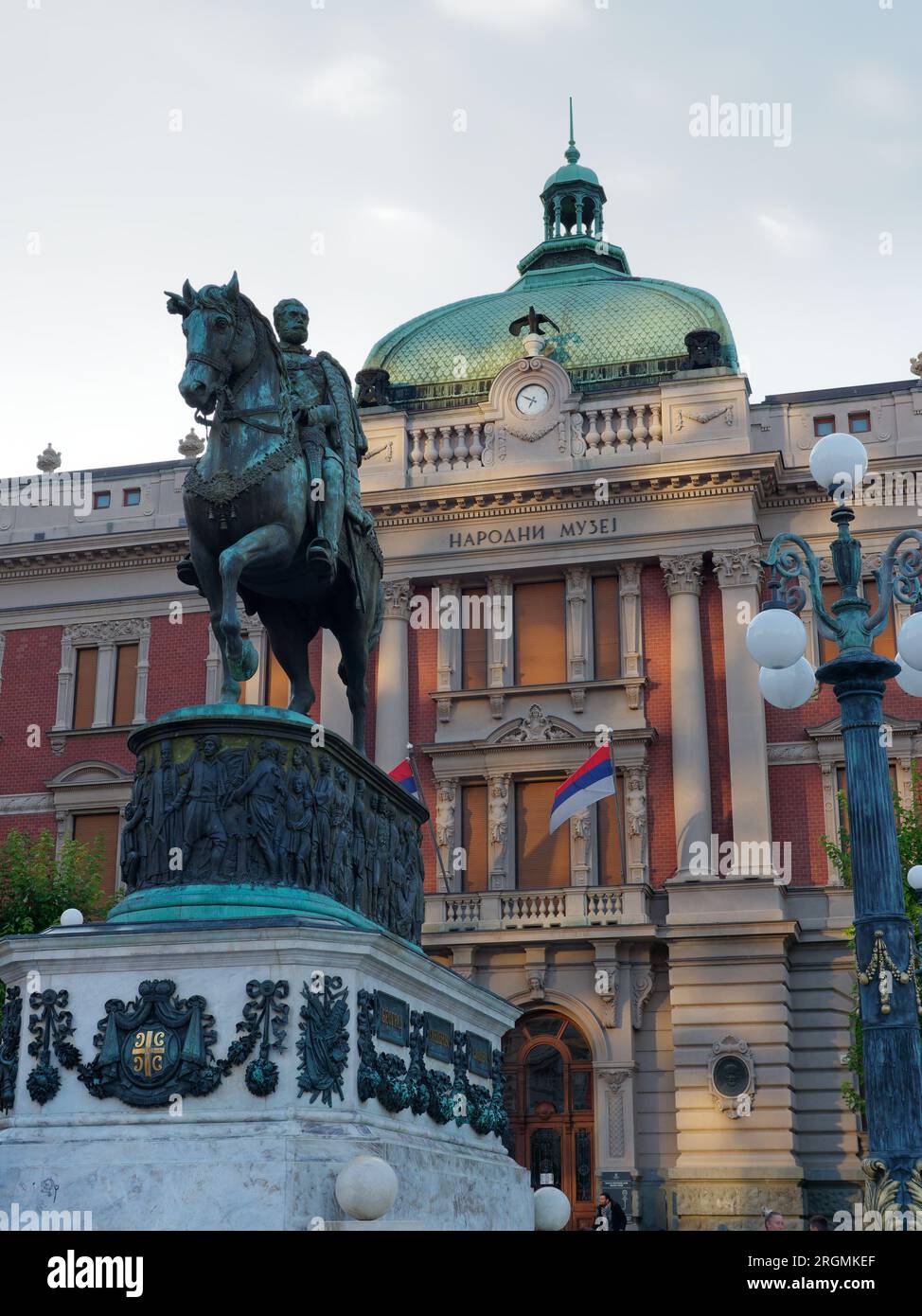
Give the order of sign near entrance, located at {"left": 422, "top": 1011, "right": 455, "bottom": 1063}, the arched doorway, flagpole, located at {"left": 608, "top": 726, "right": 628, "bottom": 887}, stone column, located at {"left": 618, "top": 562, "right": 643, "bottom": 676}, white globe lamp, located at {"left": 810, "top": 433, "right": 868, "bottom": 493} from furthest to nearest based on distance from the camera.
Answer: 1. stone column, located at {"left": 618, "top": 562, "right": 643, "bottom": 676}
2. flagpole, located at {"left": 608, "top": 726, "right": 628, "bottom": 887}
3. the arched doorway
4. white globe lamp, located at {"left": 810, "top": 433, "right": 868, "bottom": 493}
5. sign near entrance, located at {"left": 422, "top": 1011, "right": 455, "bottom": 1063}

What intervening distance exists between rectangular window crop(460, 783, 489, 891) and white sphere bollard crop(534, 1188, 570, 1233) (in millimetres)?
20136

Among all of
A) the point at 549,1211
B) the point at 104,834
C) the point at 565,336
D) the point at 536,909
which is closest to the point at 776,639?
the point at 549,1211

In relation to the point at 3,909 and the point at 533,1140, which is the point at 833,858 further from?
the point at 3,909

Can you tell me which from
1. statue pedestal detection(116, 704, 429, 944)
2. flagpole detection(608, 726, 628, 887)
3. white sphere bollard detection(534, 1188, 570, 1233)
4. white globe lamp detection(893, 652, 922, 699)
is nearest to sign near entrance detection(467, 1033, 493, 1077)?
white sphere bollard detection(534, 1188, 570, 1233)

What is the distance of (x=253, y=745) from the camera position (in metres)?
10.6

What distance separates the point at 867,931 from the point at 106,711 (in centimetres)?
2805

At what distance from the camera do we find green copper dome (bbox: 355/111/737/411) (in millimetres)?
37500

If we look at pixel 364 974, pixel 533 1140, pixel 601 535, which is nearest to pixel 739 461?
pixel 601 535

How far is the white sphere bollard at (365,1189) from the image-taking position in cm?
855

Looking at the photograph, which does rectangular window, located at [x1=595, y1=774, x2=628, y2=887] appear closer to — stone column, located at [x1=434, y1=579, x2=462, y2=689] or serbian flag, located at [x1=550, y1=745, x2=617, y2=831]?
serbian flag, located at [x1=550, y1=745, x2=617, y2=831]

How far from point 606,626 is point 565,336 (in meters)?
7.74

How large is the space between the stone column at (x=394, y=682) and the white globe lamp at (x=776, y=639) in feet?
72.1

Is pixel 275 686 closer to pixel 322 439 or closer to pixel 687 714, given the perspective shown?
pixel 687 714
